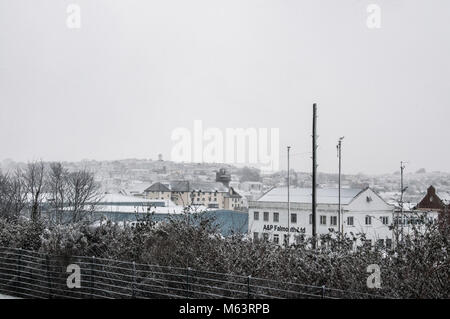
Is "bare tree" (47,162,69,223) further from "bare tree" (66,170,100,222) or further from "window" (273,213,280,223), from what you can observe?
"window" (273,213,280,223)

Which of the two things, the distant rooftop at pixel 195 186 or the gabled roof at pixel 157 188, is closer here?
the distant rooftop at pixel 195 186

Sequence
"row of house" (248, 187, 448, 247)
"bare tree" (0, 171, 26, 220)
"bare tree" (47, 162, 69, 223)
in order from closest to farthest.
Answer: "bare tree" (0, 171, 26, 220) < "row of house" (248, 187, 448, 247) < "bare tree" (47, 162, 69, 223)

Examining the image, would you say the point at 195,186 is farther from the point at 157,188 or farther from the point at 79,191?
the point at 79,191

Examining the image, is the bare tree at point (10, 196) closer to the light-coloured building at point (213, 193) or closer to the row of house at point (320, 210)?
the row of house at point (320, 210)

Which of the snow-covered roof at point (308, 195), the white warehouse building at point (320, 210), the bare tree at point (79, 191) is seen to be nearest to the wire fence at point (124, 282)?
the bare tree at point (79, 191)

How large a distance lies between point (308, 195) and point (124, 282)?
48.8m

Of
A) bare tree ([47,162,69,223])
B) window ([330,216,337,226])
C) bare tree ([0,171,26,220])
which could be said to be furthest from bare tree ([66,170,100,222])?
window ([330,216,337,226])

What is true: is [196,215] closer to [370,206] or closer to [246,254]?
[246,254]

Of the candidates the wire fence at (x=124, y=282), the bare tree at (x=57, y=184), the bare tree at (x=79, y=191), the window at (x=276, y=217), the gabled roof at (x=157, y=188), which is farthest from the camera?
the gabled roof at (x=157, y=188)

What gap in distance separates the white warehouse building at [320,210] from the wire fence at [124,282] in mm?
37513

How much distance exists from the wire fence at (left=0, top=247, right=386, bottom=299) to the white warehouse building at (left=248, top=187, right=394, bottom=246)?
3751cm

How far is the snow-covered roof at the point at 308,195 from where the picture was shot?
54438mm

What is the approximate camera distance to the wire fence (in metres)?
9.99
